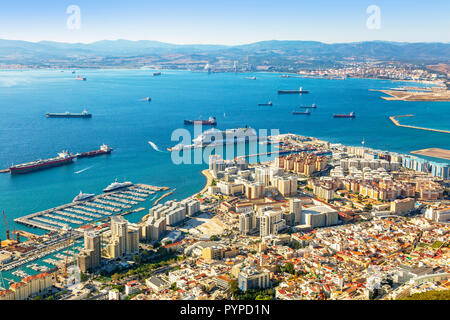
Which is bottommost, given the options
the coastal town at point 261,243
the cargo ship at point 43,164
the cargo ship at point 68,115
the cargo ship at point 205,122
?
the coastal town at point 261,243

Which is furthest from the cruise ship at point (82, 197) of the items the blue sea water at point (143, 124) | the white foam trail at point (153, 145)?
the white foam trail at point (153, 145)

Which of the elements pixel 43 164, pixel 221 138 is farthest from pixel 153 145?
pixel 43 164

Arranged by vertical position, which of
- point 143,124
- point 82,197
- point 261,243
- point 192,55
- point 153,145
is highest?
point 192,55

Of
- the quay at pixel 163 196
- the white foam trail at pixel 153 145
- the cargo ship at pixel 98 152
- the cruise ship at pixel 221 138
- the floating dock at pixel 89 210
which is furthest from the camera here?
the cruise ship at pixel 221 138

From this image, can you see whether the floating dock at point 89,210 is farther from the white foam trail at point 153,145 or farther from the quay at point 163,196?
the white foam trail at point 153,145

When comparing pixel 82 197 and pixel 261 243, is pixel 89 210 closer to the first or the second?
pixel 82 197
